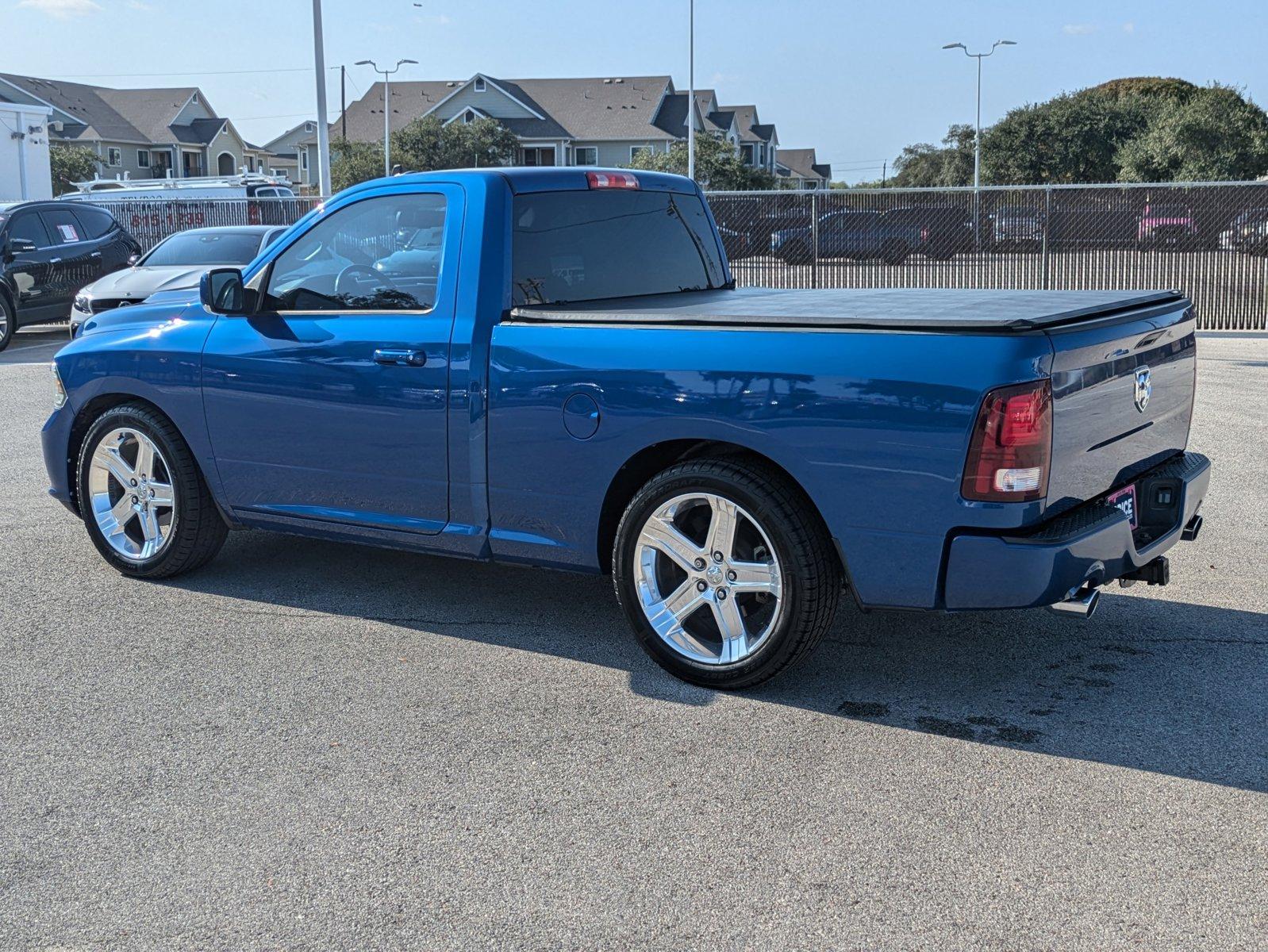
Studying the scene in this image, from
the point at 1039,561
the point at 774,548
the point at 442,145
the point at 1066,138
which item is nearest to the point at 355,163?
the point at 442,145

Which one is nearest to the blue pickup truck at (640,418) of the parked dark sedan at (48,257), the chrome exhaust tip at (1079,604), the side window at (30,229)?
the chrome exhaust tip at (1079,604)

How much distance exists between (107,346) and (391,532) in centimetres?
183

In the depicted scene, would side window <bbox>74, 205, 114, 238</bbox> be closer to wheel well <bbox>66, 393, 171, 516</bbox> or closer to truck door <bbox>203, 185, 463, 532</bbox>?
wheel well <bbox>66, 393, 171, 516</bbox>

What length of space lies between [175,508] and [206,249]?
31.7 ft

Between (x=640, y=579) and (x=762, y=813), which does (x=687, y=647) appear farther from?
(x=762, y=813)

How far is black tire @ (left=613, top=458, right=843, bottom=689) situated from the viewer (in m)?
4.42

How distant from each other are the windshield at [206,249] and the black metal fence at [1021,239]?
7.66 metres

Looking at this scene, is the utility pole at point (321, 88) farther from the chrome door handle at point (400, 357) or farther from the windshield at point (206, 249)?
the chrome door handle at point (400, 357)

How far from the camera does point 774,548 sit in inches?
176

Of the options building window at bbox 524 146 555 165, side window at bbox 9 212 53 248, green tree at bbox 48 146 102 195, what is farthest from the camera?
building window at bbox 524 146 555 165

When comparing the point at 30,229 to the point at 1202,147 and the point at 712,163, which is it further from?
the point at 712,163

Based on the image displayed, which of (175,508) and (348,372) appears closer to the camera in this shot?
(348,372)

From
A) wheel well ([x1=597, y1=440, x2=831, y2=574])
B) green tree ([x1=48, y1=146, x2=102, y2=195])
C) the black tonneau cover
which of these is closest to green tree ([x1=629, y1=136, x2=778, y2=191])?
green tree ([x1=48, y1=146, x2=102, y2=195])

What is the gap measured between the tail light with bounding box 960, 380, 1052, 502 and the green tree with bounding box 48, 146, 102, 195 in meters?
72.0
